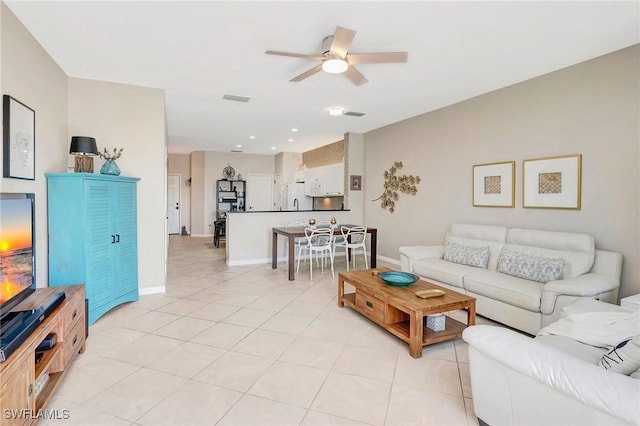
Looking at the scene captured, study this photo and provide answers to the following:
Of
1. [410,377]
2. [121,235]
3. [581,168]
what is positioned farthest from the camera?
[121,235]

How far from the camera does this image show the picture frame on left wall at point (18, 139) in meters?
2.31

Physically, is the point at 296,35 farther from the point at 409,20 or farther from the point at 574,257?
the point at 574,257

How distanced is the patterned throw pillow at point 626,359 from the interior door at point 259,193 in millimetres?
9221

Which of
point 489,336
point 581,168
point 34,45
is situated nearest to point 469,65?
point 581,168

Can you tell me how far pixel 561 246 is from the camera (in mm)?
3242

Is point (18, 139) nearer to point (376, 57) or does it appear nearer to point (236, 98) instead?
point (236, 98)

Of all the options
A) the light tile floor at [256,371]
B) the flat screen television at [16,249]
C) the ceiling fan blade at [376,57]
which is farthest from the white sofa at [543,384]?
the flat screen television at [16,249]

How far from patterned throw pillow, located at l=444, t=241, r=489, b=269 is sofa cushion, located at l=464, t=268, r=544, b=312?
212 millimetres

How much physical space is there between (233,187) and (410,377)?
852 centimetres

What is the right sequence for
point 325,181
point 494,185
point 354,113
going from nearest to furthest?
point 494,185
point 354,113
point 325,181

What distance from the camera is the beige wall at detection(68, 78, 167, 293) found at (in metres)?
3.68

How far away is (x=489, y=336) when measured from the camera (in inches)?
65.0

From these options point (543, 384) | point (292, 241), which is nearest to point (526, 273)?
point (543, 384)

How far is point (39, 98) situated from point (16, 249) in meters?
1.70
